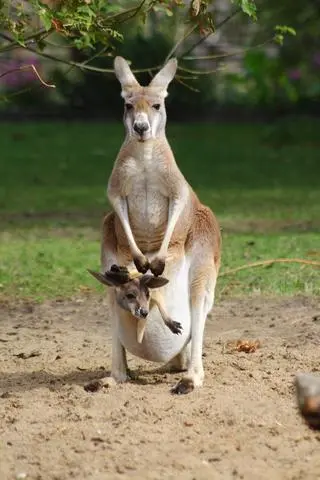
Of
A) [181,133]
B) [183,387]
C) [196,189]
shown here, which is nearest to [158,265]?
[183,387]

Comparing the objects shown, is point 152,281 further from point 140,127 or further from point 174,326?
point 140,127

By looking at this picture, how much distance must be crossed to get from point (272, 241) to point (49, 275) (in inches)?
80.5

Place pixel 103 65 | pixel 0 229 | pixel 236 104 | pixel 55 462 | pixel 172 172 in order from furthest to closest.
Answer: pixel 236 104, pixel 103 65, pixel 0 229, pixel 172 172, pixel 55 462

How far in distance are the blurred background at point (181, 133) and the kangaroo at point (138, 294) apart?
1239 mm

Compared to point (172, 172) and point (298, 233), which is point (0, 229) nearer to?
point (298, 233)

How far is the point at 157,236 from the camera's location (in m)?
5.65

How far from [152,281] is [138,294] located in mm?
88

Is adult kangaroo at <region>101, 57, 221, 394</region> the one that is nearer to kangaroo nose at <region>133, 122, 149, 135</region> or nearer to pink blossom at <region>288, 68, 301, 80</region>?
kangaroo nose at <region>133, 122, 149, 135</region>

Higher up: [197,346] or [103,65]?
[103,65]

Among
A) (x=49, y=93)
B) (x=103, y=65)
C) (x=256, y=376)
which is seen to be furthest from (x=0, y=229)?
(x=49, y=93)

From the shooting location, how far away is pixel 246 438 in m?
4.74

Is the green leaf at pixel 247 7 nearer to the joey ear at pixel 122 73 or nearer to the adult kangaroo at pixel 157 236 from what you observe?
the adult kangaroo at pixel 157 236

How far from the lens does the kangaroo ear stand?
5.40 metres

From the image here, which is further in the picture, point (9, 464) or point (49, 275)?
point (49, 275)
